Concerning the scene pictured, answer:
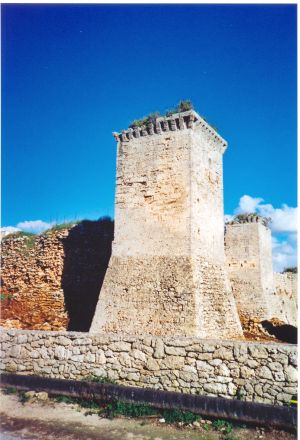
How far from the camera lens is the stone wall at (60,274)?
14.1m

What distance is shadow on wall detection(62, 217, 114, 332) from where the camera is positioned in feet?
46.8

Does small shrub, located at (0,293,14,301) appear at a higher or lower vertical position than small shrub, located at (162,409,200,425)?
higher

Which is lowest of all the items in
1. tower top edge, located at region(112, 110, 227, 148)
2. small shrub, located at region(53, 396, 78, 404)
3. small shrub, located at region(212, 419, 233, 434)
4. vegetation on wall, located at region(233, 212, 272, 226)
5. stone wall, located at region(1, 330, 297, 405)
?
small shrub, located at region(53, 396, 78, 404)

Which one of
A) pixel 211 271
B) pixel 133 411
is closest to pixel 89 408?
pixel 133 411

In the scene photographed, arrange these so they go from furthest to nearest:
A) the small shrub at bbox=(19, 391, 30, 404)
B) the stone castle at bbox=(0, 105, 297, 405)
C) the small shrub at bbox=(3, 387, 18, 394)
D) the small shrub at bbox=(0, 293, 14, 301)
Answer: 1. the small shrub at bbox=(0, 293, 14, 301)
2. the small shrub at bbox=(3, 387, 18, 394)
3. the small shrub at bbox=(19, 391, 30, 404)
4. the stone castle at bbox=(0, 105, 297, 405)

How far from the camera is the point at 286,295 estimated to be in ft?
60.6

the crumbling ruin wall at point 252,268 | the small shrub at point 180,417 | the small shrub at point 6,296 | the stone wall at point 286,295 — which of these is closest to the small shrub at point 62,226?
the small shrub at point 6,296

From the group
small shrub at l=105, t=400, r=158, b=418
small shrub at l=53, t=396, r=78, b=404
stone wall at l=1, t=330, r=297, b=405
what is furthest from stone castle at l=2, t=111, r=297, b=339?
small shrub at l=105, t=400, r=158, b=418

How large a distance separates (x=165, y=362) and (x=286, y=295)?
15127mm

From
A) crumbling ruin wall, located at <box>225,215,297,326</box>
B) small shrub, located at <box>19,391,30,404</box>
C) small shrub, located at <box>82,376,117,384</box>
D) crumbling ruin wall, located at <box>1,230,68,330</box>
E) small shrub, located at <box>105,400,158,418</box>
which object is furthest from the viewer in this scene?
crumbling ruin wall, located at <box>225,215,297,326</box>

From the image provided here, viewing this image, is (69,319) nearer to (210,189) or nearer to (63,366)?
(210,189)

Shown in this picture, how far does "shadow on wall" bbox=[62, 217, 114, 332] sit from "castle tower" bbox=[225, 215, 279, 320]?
17.0ft

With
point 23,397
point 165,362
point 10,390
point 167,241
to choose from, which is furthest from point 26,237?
point 165,362

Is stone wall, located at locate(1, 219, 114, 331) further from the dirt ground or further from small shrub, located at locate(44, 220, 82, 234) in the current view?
the dirt ground
